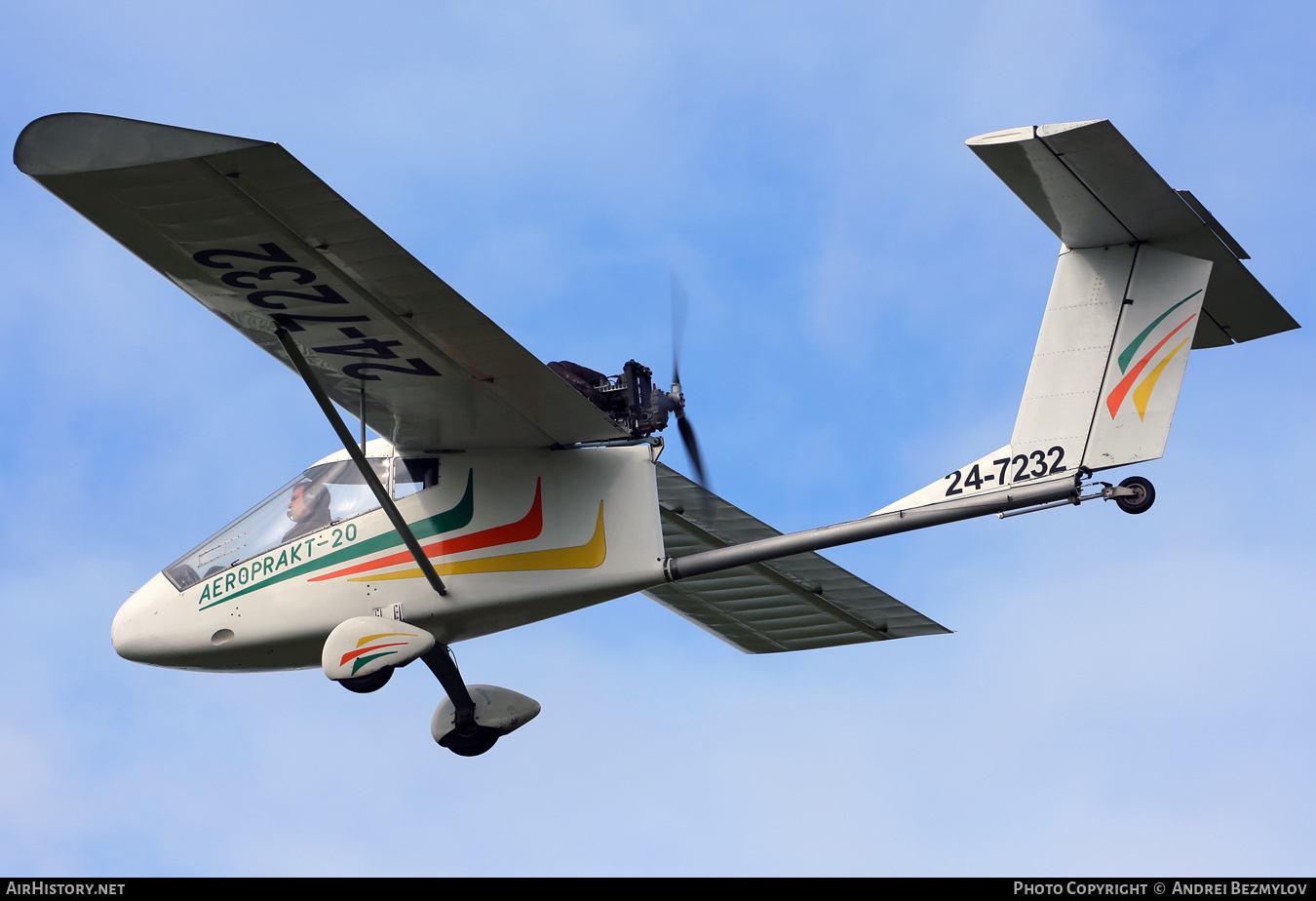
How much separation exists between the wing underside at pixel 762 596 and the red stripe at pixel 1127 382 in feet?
16.0

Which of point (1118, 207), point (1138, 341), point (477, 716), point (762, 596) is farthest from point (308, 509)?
point (1118, 207)

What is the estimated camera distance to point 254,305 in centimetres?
1268

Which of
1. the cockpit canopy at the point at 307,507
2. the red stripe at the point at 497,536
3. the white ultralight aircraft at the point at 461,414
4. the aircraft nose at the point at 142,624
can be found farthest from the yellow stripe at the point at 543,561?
the aircraft nose at the point at 142,624

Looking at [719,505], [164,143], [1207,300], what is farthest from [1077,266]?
[164,143]

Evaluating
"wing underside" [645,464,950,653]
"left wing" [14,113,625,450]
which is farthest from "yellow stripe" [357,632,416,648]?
"wing underside" [645,464,950,653]

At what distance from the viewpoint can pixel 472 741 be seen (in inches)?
632

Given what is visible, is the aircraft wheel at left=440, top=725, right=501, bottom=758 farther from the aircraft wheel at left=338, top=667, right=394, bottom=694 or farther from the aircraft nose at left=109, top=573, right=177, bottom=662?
the aircraft nose at left=109, top=573, right=177, bottom=662

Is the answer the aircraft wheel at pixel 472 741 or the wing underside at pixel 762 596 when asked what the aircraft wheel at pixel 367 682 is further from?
the wing underside at pixel 762 596

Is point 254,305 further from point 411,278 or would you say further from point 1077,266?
point 1077,266

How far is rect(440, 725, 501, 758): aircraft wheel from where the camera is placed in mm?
16031

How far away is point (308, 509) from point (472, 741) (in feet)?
10.3

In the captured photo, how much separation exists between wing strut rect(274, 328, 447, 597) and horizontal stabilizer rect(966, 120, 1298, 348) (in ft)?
19.7

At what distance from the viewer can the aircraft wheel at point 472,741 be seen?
52.6 feet
